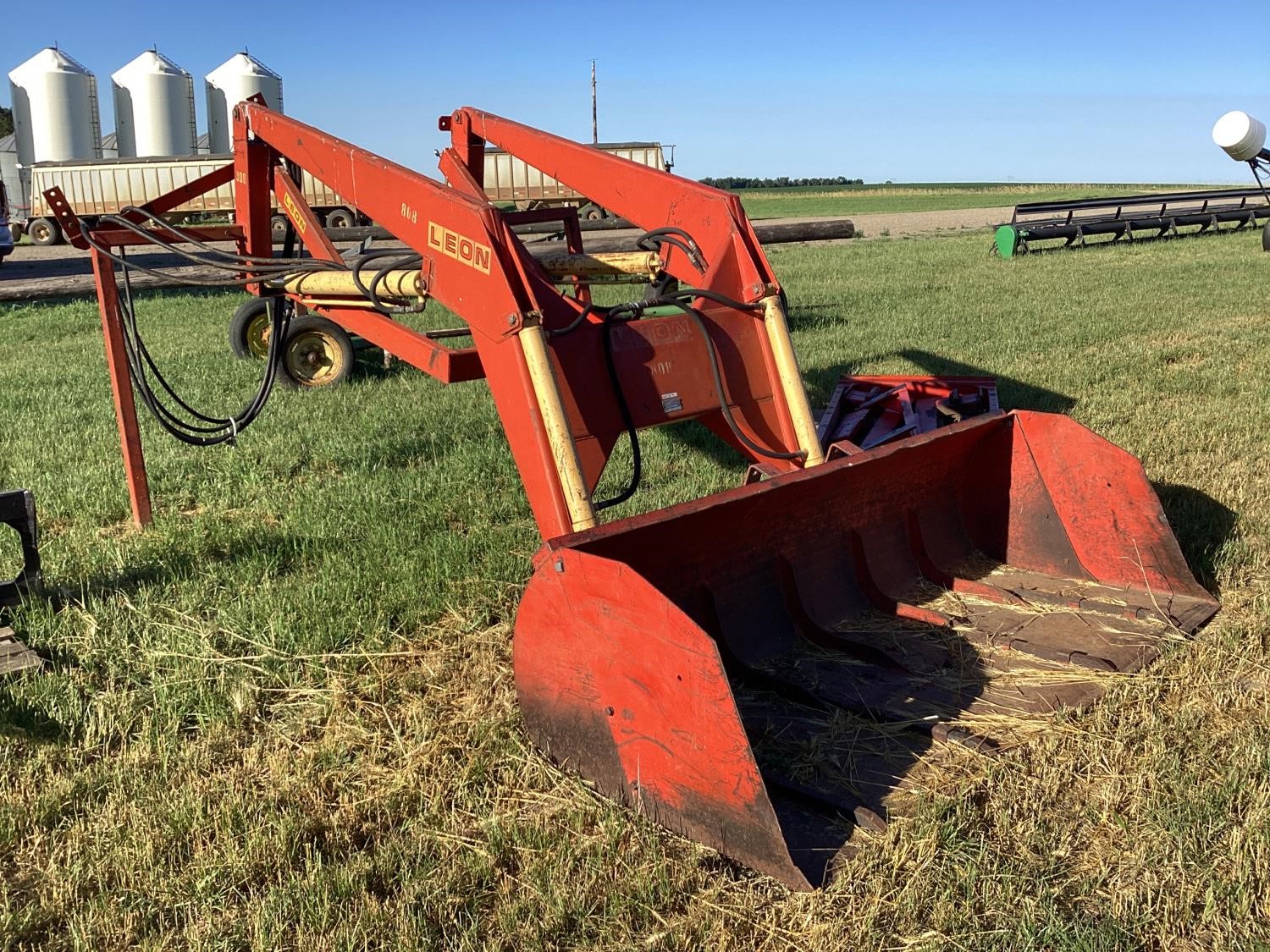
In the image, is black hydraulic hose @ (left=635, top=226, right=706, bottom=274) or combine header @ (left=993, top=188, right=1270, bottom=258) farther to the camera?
combine header @ (left=993, top=188, right=1270, bottom=258)

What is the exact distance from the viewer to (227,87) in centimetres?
4303

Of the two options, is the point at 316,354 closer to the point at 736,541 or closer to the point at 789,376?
the point at 789,376

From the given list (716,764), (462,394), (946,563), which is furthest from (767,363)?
(462,394)

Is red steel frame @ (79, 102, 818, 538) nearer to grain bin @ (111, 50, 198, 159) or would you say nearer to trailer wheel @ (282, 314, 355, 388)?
trailer wheel @ (282, 314, 355, 388)

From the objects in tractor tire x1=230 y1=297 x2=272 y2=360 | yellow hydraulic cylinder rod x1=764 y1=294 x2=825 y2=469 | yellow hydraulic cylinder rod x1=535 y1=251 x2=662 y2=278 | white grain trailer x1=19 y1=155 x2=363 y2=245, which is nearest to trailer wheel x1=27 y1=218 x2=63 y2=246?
white grain trailer x1=19 y1=155 x2=363 y2=245

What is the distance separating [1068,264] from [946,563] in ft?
50.0

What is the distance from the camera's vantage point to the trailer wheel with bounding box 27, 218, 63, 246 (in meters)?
29.2

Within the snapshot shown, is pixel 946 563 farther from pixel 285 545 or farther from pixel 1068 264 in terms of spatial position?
pixel 1068 264

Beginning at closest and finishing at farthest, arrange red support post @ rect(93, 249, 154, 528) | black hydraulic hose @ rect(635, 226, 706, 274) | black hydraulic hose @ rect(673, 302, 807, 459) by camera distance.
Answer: black hydraulic hose @ rect(673, 302, 807, 459), black hydraulic hose @ rect(635, 226, 706, 274), red support post @ rect(93, 249, 154, 528)

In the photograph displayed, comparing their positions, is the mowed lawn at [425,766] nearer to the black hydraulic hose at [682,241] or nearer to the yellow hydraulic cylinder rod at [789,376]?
the yellow hydraulic cylinder rod at [789,376]

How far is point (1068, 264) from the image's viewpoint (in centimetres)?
1795

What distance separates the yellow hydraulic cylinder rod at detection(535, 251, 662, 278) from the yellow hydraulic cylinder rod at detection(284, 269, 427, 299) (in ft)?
3.41

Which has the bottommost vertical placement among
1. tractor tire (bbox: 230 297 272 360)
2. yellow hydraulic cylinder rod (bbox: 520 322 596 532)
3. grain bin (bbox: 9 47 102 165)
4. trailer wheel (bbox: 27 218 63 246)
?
yellow hydraulic cylinder rod (bbox: 520 322 596 532)

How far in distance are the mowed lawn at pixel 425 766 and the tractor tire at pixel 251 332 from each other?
3.02m
